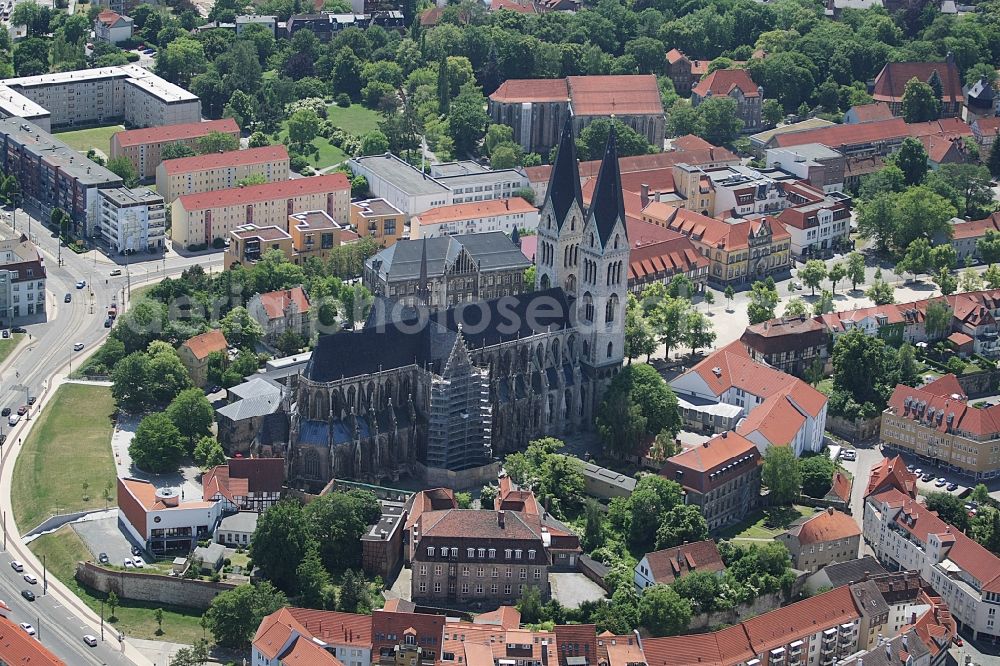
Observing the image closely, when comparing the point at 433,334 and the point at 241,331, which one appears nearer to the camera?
the point at 433,334

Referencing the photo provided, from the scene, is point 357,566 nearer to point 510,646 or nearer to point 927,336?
point 510,646

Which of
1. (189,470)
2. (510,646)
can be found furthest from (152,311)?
(510,646)

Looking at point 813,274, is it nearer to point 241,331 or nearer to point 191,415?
point 241,331

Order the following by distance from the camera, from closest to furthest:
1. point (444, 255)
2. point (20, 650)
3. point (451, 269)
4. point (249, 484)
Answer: point (20, 650) → point (249, 484) → point (451, 269) → point (444, 255)

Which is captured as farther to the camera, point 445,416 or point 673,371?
point 673,371

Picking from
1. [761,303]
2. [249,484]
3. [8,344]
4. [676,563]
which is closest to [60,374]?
[8,344]

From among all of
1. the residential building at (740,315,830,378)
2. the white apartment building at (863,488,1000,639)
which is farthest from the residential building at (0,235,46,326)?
the white apartment building at (863,488,1000,639)
